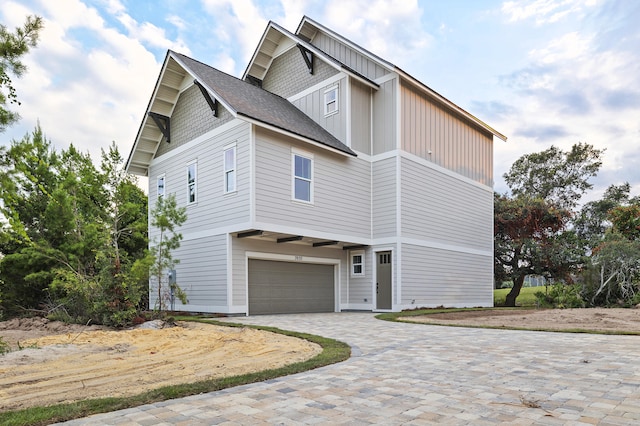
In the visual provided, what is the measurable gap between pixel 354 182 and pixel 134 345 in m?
10.0

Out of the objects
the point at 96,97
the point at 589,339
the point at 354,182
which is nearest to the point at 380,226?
the point at 354,182

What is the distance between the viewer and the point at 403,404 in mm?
3914

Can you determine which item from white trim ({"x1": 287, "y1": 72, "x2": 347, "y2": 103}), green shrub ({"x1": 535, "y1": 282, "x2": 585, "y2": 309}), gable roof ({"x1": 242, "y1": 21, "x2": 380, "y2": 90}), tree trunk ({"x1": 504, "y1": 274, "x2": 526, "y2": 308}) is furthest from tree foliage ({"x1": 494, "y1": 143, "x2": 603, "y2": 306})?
white trim ({"x1": 287, "y1": 72, "x2": 347, "y2": 103})

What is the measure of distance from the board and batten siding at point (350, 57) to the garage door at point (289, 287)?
24.1 feet

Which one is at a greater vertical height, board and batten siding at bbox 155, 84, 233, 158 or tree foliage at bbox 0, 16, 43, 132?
board and batten siding at bbox 155, 84, 233, 158

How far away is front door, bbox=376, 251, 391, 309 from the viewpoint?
51.5 feet

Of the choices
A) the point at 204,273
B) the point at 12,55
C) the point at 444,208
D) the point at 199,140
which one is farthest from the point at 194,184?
the point at 12,55

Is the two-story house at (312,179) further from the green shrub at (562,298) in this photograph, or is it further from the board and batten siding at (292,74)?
the green shrub at (562,298)

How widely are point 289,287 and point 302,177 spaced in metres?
3.73

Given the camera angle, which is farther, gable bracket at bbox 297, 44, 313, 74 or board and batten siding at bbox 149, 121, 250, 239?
A: gable bracket at bbox 297, 44, 313, 74

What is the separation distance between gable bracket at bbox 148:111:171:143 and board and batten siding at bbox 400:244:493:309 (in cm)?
→ 970

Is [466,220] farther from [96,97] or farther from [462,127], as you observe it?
[96,97]

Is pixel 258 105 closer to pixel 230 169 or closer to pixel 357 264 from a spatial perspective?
pixel 230 169

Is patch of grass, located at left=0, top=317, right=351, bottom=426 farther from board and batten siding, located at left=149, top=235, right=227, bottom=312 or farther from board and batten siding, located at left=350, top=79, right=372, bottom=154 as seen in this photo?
board and batten siding, located at left=350, top=79, right=372, bottom=154
